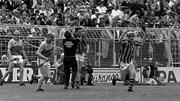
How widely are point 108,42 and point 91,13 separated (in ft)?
17.4

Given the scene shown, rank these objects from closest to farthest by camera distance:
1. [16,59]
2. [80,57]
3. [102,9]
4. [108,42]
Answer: [80,57], [16,59], [108,42], [102,9]

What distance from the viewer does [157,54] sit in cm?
2745

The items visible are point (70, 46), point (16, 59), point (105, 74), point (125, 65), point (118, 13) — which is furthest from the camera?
point (118, 13)

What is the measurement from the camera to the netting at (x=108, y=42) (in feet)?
84.5

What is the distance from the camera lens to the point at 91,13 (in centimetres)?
3156

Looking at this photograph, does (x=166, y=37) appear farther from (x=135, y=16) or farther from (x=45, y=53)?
(x=45, y=53)

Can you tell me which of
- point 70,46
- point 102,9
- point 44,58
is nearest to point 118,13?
point 102,9

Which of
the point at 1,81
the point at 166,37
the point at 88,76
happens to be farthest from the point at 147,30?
the point at 1,81

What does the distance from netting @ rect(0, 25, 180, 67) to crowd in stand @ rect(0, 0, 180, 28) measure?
169 centimetres

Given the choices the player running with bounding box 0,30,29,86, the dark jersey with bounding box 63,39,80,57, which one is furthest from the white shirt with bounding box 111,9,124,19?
the dark jersey with bounding box 63,39,80,57

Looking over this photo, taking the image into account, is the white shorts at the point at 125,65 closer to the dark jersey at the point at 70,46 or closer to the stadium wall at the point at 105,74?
the dark jersey at the point at 70,46

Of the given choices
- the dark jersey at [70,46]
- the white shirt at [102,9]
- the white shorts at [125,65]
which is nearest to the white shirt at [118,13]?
the white shirt at [102,9]

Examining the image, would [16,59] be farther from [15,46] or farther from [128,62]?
[128,62]

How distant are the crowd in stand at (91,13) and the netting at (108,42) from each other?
66.5 inches
